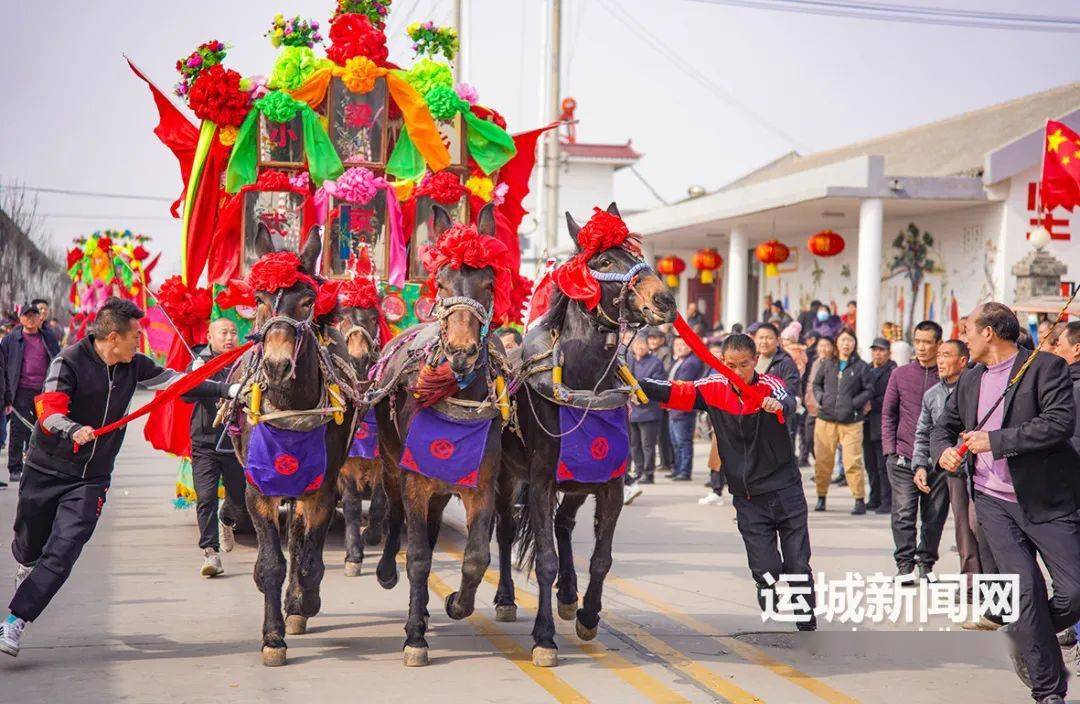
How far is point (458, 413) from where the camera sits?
293 inches

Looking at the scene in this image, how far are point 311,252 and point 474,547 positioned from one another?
2.19 metres

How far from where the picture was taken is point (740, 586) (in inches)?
406

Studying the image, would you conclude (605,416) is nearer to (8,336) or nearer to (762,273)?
(8,336)

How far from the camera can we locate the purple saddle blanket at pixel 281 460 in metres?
7.53

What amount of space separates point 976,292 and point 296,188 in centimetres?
1386

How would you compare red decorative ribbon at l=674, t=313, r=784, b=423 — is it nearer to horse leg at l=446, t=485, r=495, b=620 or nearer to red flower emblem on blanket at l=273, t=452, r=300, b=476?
horse leg at l=446, t=485, r=495, b=620

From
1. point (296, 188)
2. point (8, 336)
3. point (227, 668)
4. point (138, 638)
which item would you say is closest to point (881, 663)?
point (227, 668)

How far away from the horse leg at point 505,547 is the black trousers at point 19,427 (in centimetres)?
1068

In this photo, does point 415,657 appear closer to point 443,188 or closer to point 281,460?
point 281,460

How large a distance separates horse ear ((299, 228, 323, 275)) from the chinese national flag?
12289 millimetres

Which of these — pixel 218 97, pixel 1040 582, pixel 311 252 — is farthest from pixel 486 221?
pixel 218 97

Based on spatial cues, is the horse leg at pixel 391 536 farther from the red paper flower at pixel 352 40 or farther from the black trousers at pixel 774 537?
the red paper flower at pixel 352 40

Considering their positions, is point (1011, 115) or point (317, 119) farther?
point (1011, 115)

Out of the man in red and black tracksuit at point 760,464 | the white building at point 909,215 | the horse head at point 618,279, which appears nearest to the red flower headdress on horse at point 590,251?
the horse head at point 618,279
